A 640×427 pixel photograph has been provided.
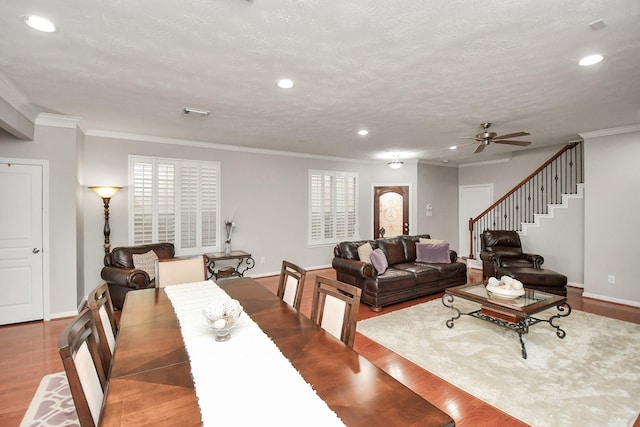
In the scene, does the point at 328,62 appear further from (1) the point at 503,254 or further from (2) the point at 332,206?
(1) the point at 503,254

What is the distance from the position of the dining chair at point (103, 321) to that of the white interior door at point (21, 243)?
9.60 feet

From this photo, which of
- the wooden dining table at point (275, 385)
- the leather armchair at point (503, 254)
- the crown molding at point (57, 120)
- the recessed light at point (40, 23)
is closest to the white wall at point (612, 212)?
the leather armchair at point (503, 254)

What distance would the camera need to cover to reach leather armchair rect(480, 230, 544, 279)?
207 inches

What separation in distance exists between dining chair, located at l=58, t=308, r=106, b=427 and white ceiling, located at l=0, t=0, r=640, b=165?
1782mm

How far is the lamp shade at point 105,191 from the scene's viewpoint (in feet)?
14.3

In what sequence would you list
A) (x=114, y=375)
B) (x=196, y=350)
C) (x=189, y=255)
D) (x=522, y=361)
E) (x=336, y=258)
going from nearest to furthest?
(x=114, y=375), (x=196, y=350), (x=522, y=361), (x=336, y=258), (x=189, y=255)

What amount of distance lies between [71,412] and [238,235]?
3836 mm

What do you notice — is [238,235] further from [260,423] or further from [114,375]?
[260,423]

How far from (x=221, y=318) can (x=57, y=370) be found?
2.38 meters

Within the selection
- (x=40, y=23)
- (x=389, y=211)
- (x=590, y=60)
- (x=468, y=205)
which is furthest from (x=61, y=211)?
(x=468, y=205)

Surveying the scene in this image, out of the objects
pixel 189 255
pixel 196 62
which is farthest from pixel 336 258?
pixel 196 62

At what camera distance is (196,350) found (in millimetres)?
1482

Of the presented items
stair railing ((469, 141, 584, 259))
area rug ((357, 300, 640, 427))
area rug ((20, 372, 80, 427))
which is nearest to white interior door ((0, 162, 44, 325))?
area rug ((20, 372, 80, 427))

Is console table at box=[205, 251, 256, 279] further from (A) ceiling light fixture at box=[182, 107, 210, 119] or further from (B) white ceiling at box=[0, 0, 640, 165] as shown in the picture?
(A) ceiling light fixture at box=[182, 107, 210, 119]
